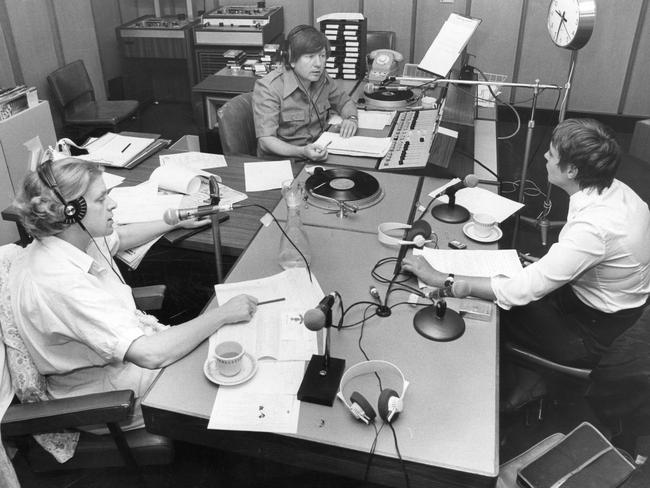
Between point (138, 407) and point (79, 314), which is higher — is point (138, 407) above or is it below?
below

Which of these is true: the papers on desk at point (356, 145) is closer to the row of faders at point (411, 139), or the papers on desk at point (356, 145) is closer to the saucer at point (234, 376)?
the row of faders at point (411, 139)

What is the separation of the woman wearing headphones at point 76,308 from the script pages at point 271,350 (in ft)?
0.22

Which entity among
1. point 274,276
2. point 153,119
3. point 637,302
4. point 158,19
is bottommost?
point 153,119

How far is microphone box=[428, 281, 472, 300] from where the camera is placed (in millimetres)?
1525

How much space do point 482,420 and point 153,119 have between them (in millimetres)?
4676

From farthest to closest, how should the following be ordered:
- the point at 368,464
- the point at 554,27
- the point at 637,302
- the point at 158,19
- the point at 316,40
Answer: the point at 158,19 < the point at 554,27 < the point at 316,40 < the point at 637,302 < the point at 368,464

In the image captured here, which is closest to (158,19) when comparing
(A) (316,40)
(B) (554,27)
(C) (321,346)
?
(A) (316,40)

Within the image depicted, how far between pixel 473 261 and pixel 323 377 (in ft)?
2.43

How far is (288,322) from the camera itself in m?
1.60

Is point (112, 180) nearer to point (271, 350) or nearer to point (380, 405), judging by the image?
point (271, 350)

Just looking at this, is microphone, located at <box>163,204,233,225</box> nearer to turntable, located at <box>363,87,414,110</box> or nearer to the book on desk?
the book on desk

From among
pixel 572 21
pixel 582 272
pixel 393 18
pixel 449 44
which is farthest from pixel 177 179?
pixel 393 18

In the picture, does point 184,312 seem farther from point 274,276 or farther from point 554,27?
point 554,27

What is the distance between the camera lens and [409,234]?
1.94m
